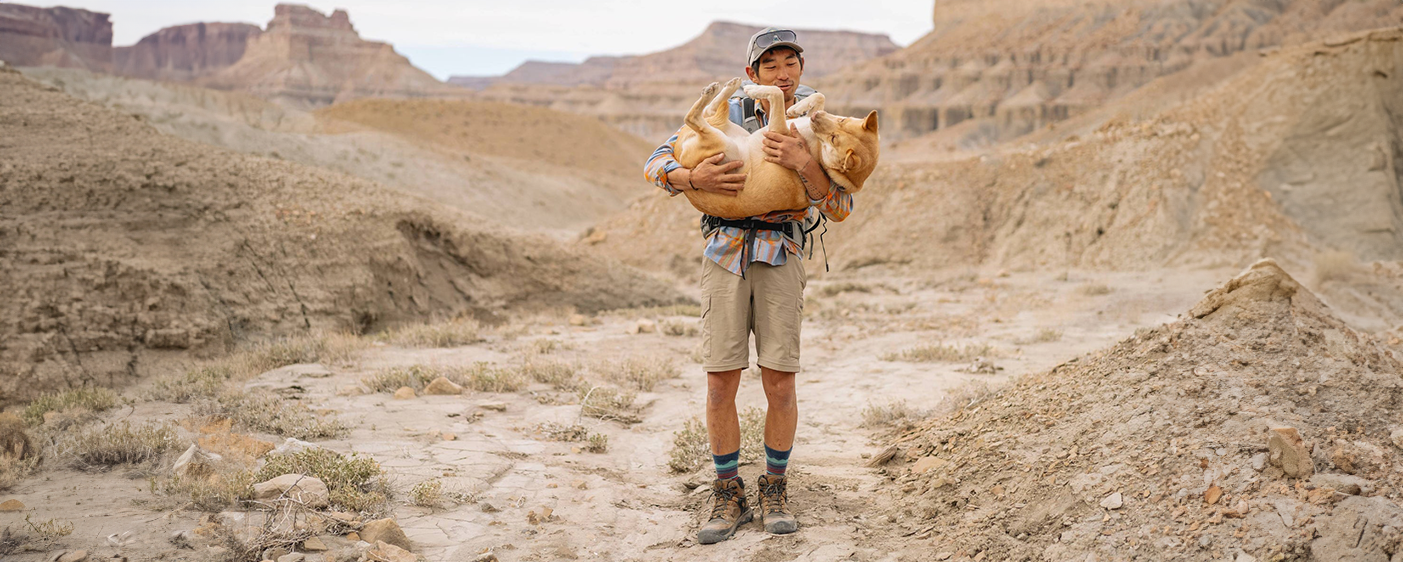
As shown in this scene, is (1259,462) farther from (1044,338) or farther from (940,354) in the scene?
(1044,338)

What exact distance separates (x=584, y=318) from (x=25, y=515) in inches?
214

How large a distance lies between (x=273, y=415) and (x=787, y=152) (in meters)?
2.94

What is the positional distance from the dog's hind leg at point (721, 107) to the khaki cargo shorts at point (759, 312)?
0.53m

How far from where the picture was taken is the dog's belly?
2.98m

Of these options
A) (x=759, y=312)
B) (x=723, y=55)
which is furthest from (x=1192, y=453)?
(x=723, y=55)

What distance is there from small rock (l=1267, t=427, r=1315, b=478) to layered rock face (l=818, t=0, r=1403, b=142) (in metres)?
40.2

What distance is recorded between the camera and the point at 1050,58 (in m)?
50.8

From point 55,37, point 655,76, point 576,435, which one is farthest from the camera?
point 655,76

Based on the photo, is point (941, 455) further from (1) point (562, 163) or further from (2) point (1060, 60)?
(2) point (1060, 60)

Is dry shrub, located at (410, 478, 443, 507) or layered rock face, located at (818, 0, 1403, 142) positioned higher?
layered rock face, located at (818, 0, 1403, 142)

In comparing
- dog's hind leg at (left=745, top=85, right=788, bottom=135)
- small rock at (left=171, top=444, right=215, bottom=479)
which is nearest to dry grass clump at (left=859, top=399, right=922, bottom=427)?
dog's hind leg at (left=745, top=85, right=788, bottom=135)

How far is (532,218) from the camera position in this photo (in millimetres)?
26641

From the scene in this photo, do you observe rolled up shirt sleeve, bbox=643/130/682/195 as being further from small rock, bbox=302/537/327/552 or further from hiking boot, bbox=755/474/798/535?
small rock, bbox=302/537/327/552

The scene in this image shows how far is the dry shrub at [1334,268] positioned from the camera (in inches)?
360
